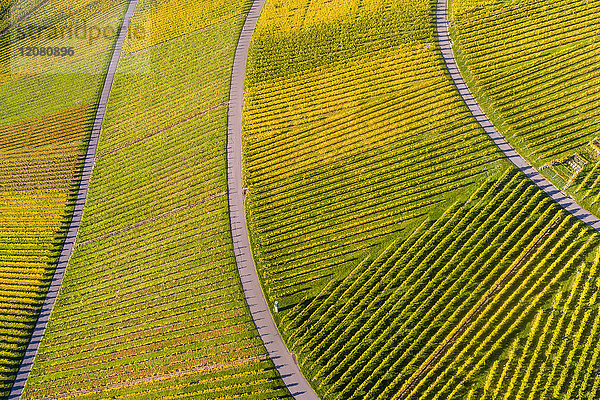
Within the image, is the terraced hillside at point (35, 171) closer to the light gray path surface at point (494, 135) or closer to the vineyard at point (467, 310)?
the vineyard at point (467, 310)

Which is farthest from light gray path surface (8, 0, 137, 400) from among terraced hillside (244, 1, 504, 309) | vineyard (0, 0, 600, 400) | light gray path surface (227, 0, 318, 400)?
terraced hillside (244, 1, 504, 309)

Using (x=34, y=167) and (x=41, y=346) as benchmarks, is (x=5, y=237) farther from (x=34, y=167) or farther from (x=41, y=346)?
(x=41, y=346)

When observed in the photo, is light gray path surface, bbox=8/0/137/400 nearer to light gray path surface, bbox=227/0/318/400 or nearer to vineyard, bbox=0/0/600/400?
vineyard, bbox=0/0/600/400

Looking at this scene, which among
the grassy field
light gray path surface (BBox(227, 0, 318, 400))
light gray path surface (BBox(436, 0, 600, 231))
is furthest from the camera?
light gray path surface (BBox(436, 0, 600, 231))

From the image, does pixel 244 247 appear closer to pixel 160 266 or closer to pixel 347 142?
pixel 160 266

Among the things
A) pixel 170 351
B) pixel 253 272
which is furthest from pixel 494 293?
pixel 170 351

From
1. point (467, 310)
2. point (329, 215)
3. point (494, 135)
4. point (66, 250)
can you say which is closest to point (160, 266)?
point (66, 250)
